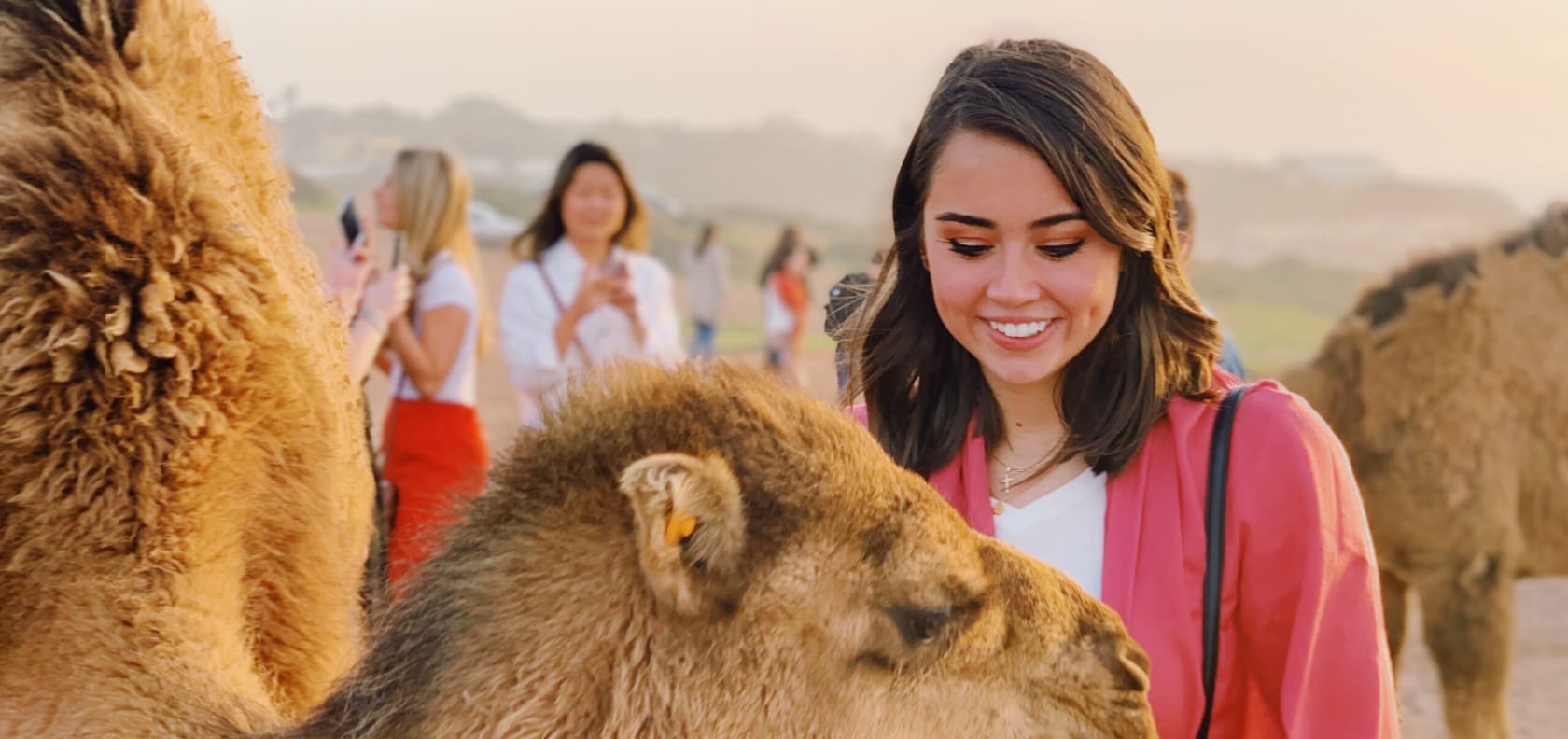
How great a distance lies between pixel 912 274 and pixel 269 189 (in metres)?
1.65

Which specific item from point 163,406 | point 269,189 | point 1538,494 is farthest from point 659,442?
point 1538,494

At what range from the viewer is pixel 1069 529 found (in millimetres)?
2877

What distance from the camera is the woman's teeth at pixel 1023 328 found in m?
2.80

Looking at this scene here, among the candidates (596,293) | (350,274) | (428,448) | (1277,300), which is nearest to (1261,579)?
(350,274)

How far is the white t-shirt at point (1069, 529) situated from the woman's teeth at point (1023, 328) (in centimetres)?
31

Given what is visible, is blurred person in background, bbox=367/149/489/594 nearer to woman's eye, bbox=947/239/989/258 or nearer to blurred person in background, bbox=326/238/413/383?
blurred person in background, bbox=326/238/413/383

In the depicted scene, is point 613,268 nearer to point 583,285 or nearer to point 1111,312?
point 583,285

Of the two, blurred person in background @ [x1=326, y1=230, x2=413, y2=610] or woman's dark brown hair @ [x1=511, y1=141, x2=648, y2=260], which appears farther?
woman's dark brown hair @ [x1=511, y1=141, x2=648, y2=260]

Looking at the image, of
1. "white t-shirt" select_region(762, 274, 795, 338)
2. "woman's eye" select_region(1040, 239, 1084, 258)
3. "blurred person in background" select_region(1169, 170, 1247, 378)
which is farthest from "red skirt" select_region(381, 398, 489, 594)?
"white t-shirt" select_region(762, 274, 795, 338)

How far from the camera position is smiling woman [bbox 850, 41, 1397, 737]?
249 cm

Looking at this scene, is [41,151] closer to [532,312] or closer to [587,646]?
[587,646]

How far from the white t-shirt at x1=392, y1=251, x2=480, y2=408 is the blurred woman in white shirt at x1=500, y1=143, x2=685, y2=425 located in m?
0.77

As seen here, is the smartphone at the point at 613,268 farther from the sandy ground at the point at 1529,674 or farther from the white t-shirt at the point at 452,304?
the sandy ground at the point at 1529,674

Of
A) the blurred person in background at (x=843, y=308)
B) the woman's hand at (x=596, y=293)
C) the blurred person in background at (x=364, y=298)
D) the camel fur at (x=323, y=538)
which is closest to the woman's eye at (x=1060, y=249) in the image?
the camel fur at (x=323, y=538)
